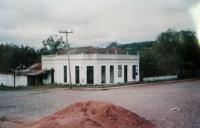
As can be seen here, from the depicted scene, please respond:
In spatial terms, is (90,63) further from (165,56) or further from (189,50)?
(189,50)

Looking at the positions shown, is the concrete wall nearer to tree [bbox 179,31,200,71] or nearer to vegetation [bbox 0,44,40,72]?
vegetation [bbox 0,44,40,72]

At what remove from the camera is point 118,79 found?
50281 millimetres

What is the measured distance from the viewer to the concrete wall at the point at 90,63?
47.5m

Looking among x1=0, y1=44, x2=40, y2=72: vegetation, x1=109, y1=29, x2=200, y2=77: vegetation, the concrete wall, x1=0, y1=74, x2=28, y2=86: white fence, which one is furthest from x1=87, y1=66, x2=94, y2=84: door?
x1=0, y1=44, x2=40, y2=72: vegetation

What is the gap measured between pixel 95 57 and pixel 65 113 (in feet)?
103

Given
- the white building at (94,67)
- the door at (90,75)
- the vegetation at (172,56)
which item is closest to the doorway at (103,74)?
the white building at (94,67)

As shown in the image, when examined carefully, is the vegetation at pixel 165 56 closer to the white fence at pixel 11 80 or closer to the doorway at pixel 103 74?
the white fence at pixel 11 80

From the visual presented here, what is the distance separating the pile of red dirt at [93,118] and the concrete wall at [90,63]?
3087cm

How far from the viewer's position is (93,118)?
48.2ft

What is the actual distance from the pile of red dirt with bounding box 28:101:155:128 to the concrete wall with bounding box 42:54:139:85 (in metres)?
30.9

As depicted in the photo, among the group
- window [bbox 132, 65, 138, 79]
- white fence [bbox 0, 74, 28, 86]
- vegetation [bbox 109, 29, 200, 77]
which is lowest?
white fence [bbox 0, 74, 28, 86]

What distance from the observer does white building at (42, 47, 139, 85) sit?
156 feet

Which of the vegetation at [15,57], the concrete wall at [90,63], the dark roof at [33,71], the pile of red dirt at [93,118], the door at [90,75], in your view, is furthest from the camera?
the vegetation at [15,57]

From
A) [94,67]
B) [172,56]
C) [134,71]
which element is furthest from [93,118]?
[172,56]
